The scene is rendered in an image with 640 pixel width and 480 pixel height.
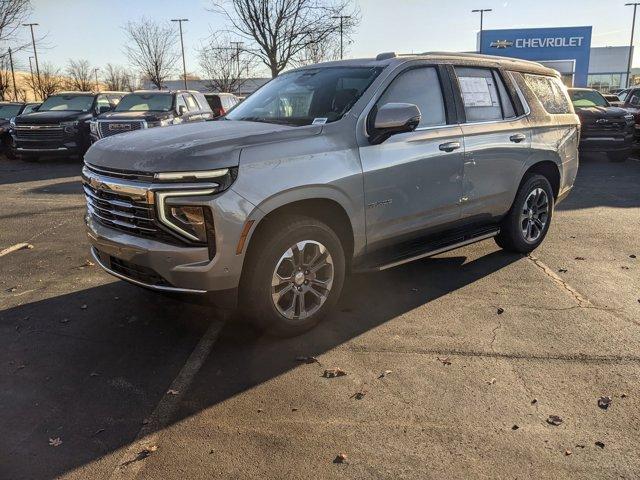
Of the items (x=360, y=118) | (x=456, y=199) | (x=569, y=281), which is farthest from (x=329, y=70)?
(x=569, y=281)

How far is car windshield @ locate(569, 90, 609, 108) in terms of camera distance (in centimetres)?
1503

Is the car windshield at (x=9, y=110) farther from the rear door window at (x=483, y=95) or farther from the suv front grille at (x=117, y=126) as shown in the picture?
the rear door window at (x=483, y=95)

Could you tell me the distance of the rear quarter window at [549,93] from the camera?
579cm

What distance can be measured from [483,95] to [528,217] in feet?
4.90

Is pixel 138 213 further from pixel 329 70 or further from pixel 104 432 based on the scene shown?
pixel 329 70

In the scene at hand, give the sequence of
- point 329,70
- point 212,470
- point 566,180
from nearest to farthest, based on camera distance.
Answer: point 212,470
point 329,70
point 566,180

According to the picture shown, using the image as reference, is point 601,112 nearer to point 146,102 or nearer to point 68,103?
point 146,102

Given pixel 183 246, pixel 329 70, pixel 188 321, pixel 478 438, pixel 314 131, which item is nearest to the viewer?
pixel 478 438

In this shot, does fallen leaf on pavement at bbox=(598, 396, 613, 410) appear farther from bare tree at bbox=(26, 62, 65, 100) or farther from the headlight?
bare tree at bbox=(26, 62, 65, 100)

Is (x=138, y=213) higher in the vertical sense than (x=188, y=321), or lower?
Answer: higher

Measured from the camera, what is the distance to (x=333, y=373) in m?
3.46

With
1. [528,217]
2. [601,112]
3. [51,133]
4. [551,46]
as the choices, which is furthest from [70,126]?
[551,46]

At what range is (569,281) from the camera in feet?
16.8

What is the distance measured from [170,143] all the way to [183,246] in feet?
2.35
